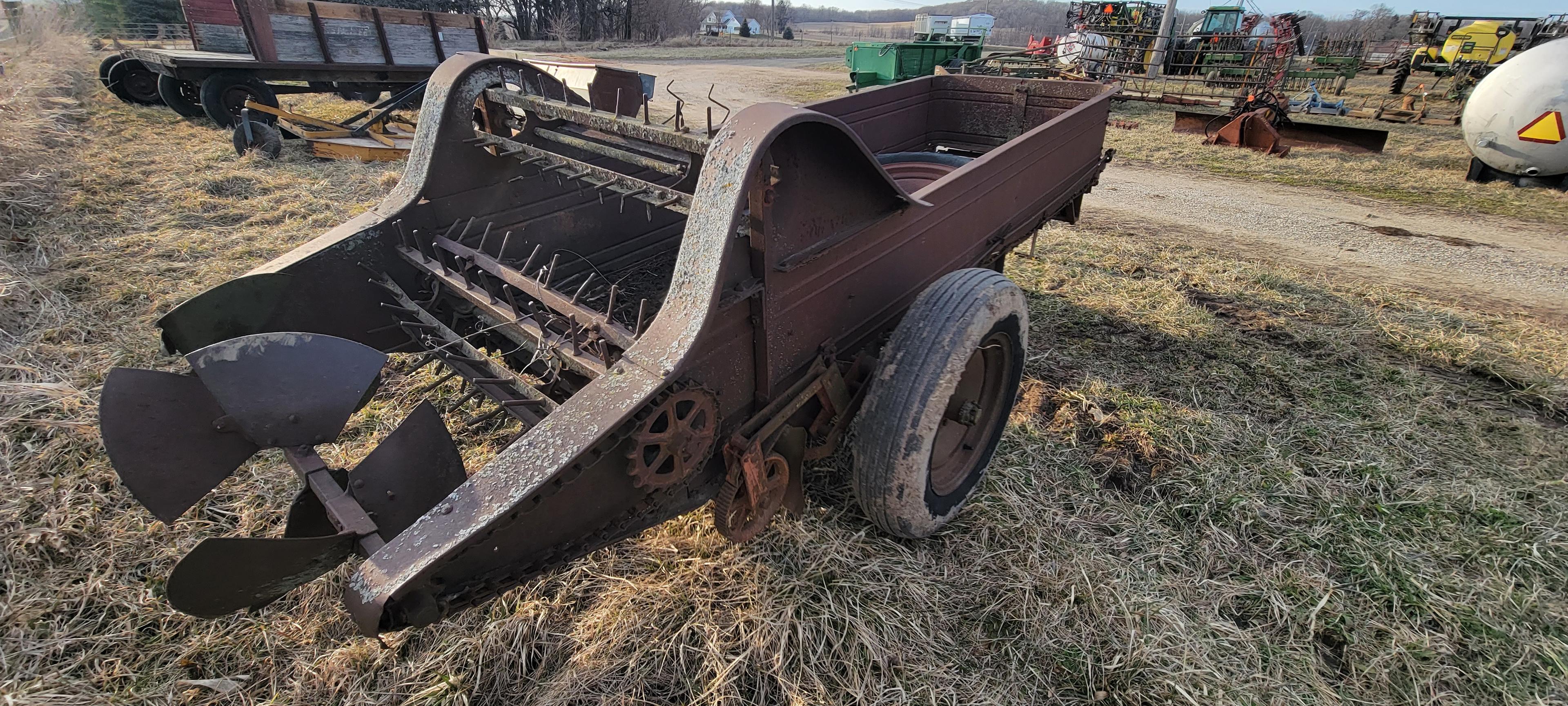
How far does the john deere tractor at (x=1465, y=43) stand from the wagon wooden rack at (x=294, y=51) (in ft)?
65.7

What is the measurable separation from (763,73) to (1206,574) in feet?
74.4

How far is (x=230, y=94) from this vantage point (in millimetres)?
9148

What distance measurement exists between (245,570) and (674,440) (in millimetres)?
979

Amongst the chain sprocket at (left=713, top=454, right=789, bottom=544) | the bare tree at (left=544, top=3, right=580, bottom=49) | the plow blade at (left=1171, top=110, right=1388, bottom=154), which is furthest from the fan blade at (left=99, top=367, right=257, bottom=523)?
the bare tree at (left=544, top=3, right=580, bottom=49)

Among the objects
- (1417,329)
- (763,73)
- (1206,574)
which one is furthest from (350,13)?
(763,73)

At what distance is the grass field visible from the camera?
2082 millimetres

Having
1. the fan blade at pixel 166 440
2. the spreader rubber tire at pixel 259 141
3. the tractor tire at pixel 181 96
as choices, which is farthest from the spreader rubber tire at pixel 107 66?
the fan blade at pixel 166 440

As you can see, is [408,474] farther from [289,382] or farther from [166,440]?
[166,440]

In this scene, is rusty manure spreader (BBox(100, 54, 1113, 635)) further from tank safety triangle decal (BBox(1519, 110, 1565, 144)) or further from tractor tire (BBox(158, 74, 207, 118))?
tractor tire (BBox(158, 74, 207, 118))

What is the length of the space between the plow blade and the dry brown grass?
148 millimetres

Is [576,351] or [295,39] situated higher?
[295,39]

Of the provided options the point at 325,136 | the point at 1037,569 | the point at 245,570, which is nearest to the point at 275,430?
the point at 245,570

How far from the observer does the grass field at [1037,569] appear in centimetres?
208

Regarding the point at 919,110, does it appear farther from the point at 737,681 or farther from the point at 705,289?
the point at 737,681
